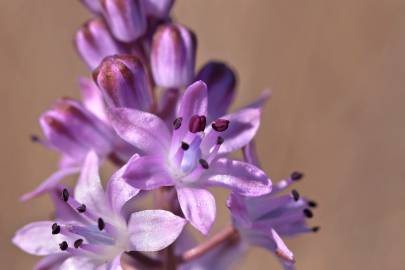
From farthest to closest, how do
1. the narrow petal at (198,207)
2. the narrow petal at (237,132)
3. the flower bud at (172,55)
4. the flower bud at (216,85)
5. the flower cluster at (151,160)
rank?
the flower bud at (216,85) < the flower bud at (172,55) < the narrow petal at (237,132) < the flower cluster at (151,160) < the narrow petal at (198,207)

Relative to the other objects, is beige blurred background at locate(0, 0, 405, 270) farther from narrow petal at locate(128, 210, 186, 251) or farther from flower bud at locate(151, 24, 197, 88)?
narrow petal at locate(128, 210, 186, 251)

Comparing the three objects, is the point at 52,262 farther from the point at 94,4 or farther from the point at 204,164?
the point at 94,4

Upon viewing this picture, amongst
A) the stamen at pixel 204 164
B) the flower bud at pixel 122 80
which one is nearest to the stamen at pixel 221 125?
the stamen at pixel 204 164

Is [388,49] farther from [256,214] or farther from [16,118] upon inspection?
[256,214]

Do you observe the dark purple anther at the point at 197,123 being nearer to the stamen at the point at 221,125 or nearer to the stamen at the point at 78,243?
the stamen at the point at 221,125

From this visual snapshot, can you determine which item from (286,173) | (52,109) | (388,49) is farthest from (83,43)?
(388,49)

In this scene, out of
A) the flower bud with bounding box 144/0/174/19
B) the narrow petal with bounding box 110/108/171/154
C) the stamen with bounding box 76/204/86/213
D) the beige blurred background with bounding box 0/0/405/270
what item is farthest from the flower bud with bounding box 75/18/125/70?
the beige blurred background with bounding box 0/0/405/270
